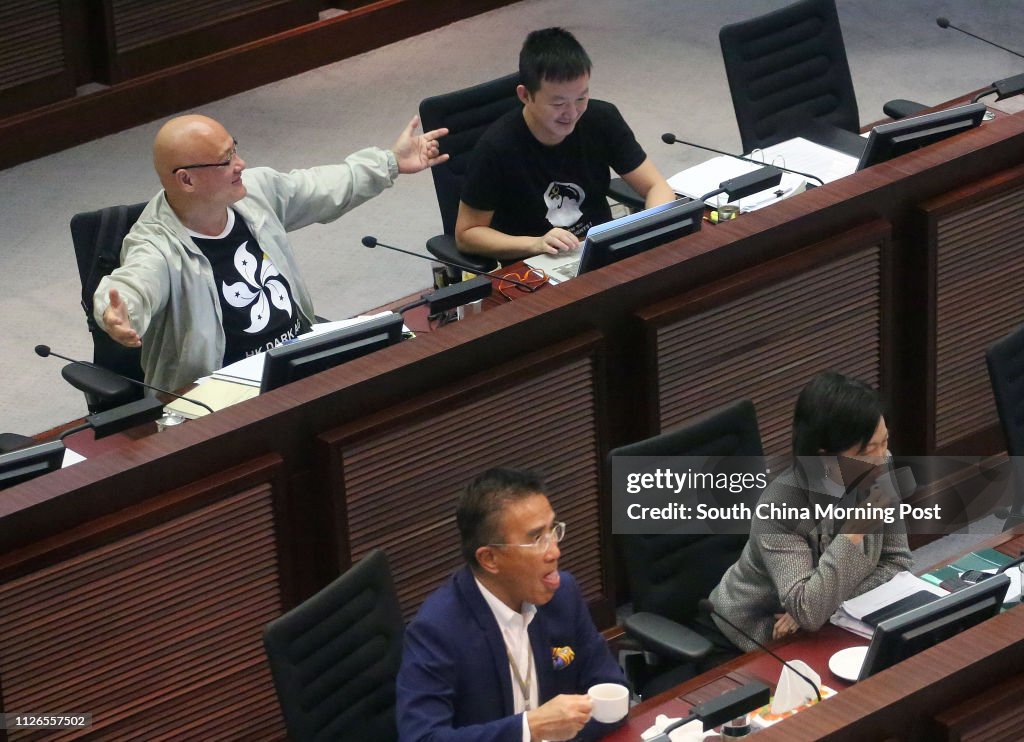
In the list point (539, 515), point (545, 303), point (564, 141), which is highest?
point (564, 141)

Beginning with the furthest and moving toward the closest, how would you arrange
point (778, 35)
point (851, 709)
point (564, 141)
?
point (778, 35) → point (564, 141) → point (851, 709)

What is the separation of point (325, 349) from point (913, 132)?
5.51 feet

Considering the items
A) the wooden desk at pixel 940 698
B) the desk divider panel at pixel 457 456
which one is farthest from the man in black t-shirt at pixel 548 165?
the wooden desk at pixel 940 698

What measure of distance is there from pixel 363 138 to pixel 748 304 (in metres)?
3.06

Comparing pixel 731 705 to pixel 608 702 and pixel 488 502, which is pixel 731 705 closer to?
pixel 608 702

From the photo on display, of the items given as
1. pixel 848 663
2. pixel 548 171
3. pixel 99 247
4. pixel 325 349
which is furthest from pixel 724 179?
pixel 848 663

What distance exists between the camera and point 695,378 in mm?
4090

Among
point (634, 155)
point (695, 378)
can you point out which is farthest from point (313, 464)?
point (634, 155)

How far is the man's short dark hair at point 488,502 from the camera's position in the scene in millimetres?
3076

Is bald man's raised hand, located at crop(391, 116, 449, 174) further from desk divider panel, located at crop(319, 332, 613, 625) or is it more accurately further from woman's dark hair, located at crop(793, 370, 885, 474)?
woman's dark hair, located at crop(793, 370, 885, 474)

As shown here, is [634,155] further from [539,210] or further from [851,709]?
[851,709]

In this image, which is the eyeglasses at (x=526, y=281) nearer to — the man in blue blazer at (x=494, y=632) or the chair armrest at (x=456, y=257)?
the chair armrest at (x=456, y=257)

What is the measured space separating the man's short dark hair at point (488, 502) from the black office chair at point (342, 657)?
234mm

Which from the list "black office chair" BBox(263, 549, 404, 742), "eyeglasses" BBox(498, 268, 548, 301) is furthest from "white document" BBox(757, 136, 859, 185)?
"black office chair" BBox(263, 549, 404, 742)
